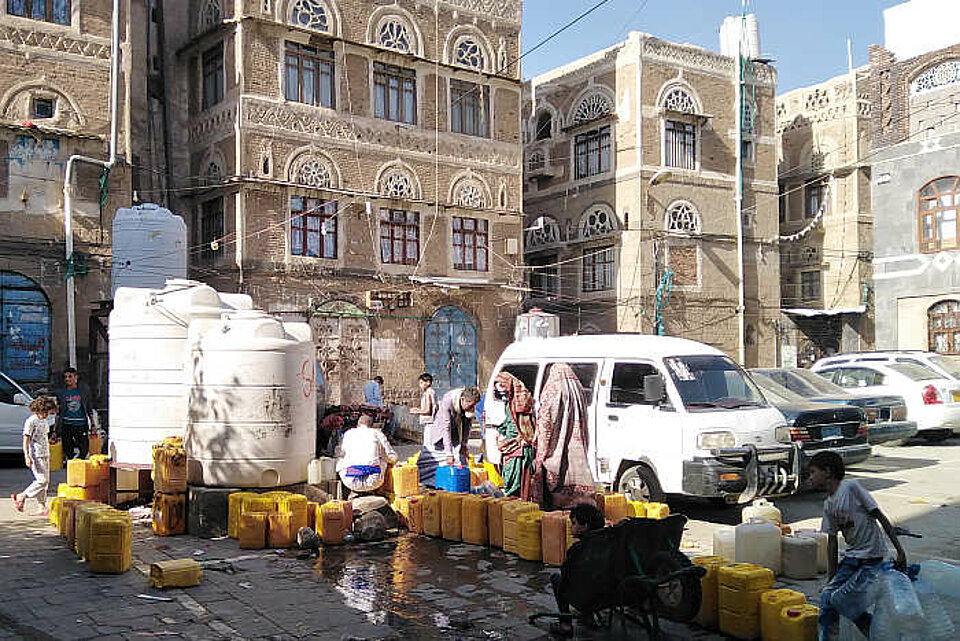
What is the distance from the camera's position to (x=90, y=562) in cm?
796

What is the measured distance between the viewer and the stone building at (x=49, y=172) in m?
19.8

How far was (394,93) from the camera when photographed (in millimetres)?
25750

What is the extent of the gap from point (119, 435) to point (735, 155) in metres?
27.0

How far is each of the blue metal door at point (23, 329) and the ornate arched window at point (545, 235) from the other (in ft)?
59.8

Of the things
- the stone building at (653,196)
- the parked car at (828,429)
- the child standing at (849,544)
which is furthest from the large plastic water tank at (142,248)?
the child standing at (849,544)

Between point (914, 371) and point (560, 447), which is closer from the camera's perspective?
point (560, 447)

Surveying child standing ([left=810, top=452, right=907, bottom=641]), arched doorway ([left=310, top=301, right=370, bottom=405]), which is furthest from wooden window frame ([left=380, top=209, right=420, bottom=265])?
child standing ([left=810, top=452, right=907, bottom=641])

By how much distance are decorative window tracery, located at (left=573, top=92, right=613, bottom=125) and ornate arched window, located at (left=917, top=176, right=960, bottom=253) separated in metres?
10.7

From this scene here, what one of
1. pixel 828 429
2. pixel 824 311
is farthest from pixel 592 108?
pixel 828 429

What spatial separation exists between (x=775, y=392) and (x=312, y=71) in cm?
1626

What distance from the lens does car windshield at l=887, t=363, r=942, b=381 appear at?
16.9 m

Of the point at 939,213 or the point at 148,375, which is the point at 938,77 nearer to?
the point at 939,213

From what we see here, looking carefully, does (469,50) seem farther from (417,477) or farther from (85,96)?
(417,477)

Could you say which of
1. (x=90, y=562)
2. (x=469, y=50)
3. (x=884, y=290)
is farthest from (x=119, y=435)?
(x=884, y=290)
